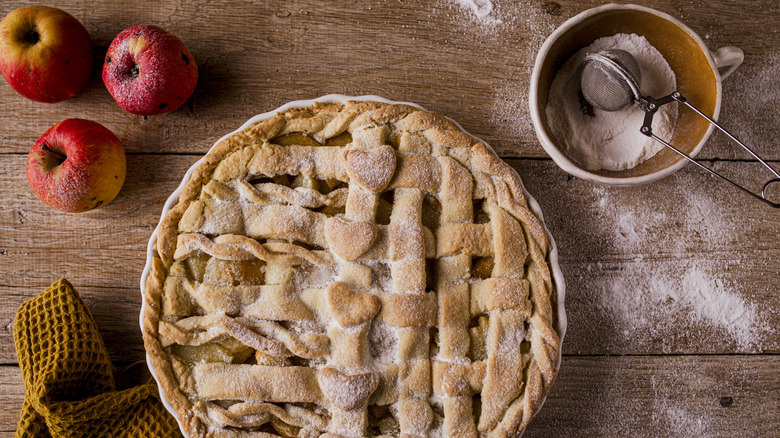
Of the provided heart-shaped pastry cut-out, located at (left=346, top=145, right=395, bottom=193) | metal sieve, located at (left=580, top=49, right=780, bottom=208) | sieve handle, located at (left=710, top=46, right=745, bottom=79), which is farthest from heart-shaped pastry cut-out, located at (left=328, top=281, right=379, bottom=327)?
sieve handle, located at (left=710, top=46, right=745, bottom=79)

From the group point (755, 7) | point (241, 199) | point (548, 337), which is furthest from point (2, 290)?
point (755, 7)

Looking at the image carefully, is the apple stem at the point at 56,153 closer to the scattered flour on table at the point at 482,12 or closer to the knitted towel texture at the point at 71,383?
the knitted towel texture at the point at 71,383

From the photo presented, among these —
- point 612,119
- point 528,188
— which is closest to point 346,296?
point 528,188

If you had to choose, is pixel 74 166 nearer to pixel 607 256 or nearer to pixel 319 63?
pixel 319 63

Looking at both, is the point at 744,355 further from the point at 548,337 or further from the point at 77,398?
the point at 77,398

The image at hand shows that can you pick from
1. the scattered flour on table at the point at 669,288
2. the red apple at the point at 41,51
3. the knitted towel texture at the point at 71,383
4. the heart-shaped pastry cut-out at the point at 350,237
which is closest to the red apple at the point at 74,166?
the red apple at the point at 41,51

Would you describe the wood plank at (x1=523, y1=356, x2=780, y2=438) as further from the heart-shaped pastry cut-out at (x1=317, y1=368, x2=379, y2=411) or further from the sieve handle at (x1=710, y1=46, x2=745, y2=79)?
the sieve handle at (x1=710, y1=46, x2=745, y2=79)

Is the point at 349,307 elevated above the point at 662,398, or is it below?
above
